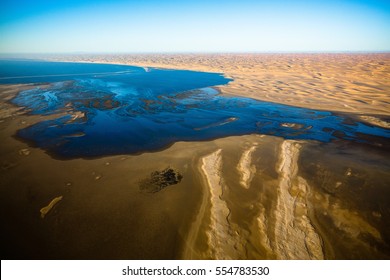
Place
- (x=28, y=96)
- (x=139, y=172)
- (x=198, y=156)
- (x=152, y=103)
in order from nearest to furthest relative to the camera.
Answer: (x=139, y=172)
(x=198, y=156)
(x=152, y=103)
(x=28, y=96)

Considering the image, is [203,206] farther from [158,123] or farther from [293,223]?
[158,123]

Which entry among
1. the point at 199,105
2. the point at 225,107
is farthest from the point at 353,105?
the point at 199,105

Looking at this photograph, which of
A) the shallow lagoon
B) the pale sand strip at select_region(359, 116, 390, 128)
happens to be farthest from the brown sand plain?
the pale sand strip at select_region(359, 116, 390, 128)

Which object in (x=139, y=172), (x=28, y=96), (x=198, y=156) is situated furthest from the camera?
(x=28, y=96)

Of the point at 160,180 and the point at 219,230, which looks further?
the point at 160,180

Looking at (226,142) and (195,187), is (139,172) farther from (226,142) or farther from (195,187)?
(226,142)

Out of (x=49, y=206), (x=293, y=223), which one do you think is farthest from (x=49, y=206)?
(x=293, y=223)

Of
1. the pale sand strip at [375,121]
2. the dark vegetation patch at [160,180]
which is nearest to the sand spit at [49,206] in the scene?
the dark vegetation patch at [160,180]
